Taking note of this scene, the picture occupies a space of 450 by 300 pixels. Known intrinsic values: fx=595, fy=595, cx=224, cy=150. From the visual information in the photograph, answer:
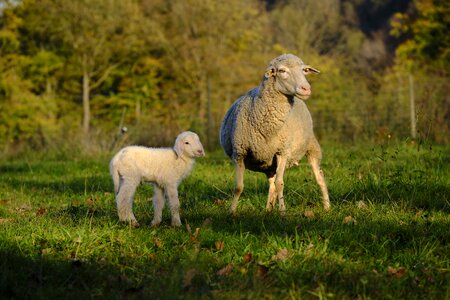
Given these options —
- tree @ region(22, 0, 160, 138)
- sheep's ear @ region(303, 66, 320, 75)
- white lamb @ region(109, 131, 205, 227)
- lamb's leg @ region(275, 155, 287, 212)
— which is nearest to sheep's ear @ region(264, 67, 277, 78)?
sheep's ear @ region(303, 66, 320, 75)

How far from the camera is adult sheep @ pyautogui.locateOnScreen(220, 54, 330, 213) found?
18.8ft

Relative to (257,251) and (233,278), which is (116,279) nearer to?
(233,278)

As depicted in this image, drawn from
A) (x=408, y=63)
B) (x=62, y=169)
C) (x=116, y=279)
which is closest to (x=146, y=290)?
(x=116, y=279)

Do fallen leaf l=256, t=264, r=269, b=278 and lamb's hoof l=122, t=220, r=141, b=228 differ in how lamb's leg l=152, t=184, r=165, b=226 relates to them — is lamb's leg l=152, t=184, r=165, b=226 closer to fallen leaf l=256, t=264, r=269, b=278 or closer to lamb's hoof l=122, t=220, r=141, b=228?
lamb's hoof l=122, t=220, r=141, b=228

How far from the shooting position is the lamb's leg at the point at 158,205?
17.5ft

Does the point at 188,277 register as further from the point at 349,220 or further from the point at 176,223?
the point at 349,220

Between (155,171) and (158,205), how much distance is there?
310 millimetres

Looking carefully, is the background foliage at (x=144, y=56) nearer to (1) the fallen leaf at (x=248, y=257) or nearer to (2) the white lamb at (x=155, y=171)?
(2) the white lamb at (x=155, y=171)

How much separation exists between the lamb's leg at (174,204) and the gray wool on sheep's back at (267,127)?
986mm

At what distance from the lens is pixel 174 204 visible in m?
5.26

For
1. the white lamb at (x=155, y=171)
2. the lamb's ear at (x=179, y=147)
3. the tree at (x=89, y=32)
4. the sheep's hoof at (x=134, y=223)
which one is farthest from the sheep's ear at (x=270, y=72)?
the tree at (x=89, y=32)

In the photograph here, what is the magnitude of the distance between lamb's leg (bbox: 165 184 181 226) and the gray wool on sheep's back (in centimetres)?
99

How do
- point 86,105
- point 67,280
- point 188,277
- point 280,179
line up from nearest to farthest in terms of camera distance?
point 188,277
point 67,280
point 280,179
point 86,105

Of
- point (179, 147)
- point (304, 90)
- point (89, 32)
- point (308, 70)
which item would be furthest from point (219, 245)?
point (89, 32)
